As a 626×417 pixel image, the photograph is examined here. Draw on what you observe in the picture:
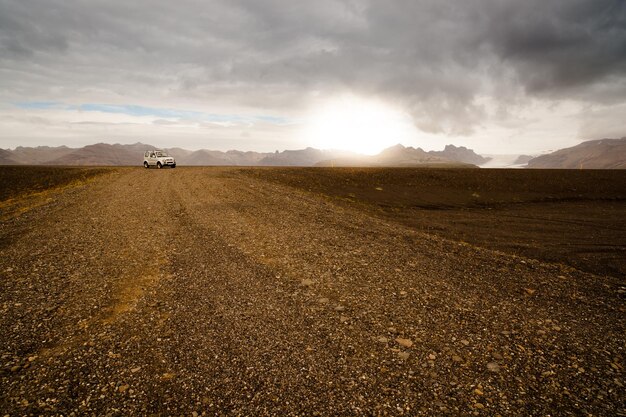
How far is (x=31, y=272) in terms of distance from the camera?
356 inches

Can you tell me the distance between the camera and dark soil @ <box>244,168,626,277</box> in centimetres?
1509

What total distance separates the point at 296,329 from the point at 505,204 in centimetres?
2947

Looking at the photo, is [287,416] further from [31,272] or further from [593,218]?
[593,218]

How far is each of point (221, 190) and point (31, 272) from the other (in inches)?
589

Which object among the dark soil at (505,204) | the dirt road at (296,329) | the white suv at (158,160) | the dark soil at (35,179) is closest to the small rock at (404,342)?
the dirt road at (296,329)

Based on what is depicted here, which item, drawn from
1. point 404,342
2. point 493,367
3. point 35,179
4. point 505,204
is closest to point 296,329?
point 404,342

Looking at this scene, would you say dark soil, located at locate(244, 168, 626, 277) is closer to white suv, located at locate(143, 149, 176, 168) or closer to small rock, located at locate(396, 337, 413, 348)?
small rock, located at locate(396, 337, 413, 348)

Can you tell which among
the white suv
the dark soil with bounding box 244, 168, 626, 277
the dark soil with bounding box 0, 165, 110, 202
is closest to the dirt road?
the dark soil with bounding box 244, 168, 626, 277

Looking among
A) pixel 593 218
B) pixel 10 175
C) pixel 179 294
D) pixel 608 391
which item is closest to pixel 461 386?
pixel 608 391

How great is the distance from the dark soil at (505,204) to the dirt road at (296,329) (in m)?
5.40

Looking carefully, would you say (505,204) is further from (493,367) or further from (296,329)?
(296,329)

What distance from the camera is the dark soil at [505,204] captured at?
49.5 feet

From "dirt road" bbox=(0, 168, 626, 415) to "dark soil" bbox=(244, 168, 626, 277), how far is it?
5.40 meters

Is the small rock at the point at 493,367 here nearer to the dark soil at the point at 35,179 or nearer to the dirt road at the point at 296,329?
the dirt road at the point at 296,329
